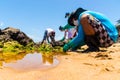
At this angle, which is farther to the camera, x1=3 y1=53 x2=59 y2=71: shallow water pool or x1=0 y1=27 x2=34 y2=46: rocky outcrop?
x1=0 y1=27 x2=34 y2=46: rocky outcrop

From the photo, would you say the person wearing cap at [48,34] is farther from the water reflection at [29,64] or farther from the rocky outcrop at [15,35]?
the water reflection at [29,64]

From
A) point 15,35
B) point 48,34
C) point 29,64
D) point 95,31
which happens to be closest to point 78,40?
point 95,31

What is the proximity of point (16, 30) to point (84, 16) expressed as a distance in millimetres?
6148

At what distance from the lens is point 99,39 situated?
19.0 ft

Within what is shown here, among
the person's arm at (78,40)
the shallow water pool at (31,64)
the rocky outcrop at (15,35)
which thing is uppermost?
the rocky outcrop at (15,35)

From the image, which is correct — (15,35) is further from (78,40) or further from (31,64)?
(31,64)

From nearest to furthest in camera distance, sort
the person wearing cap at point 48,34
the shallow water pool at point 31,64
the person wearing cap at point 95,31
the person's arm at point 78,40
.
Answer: the shallow water pool at point 31,64 → the person wearing cap at point 95,31 → the person's arm at point 78,40 → the person wearing cap at point 48,34

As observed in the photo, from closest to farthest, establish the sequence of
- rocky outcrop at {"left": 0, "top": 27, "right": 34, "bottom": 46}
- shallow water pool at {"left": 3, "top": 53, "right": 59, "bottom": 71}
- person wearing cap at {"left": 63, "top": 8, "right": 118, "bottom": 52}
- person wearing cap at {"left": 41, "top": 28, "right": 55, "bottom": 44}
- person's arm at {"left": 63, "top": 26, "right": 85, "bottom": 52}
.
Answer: shallow water pool at {"left": 3, "top": 53, "right": 59, "bottom": 71} < person wearing cap at {"left": 63, "top": 8, "right": 118, "bottom": 52} < person's arm at {"left": 63, "top": 26, "right": 85, "bottom": 52} < rocky outcrop at {"left": 0, "top": 27, "right": 34, "bottom": 46} < person wearing cap at {"left": 41, "top": 28, "right": 55, "bottom": 44}

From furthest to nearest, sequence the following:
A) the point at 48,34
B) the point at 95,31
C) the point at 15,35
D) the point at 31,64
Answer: the point at 48,34, the point at 15,35, the point at 95,31, the point at 31,64

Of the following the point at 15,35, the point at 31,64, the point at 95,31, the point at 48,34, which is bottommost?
the point at 31,64

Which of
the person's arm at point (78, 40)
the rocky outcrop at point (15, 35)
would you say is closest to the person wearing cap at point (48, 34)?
the rocky outcrop at point (15, 35)

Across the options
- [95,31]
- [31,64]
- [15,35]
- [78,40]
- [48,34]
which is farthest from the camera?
[48,34]

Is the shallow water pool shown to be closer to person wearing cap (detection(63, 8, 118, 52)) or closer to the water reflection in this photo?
the water reflection

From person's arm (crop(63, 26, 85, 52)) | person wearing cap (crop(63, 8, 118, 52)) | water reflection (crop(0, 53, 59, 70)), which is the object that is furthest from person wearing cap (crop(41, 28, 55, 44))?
water reflection (crop(0, 53, 59, 70))
